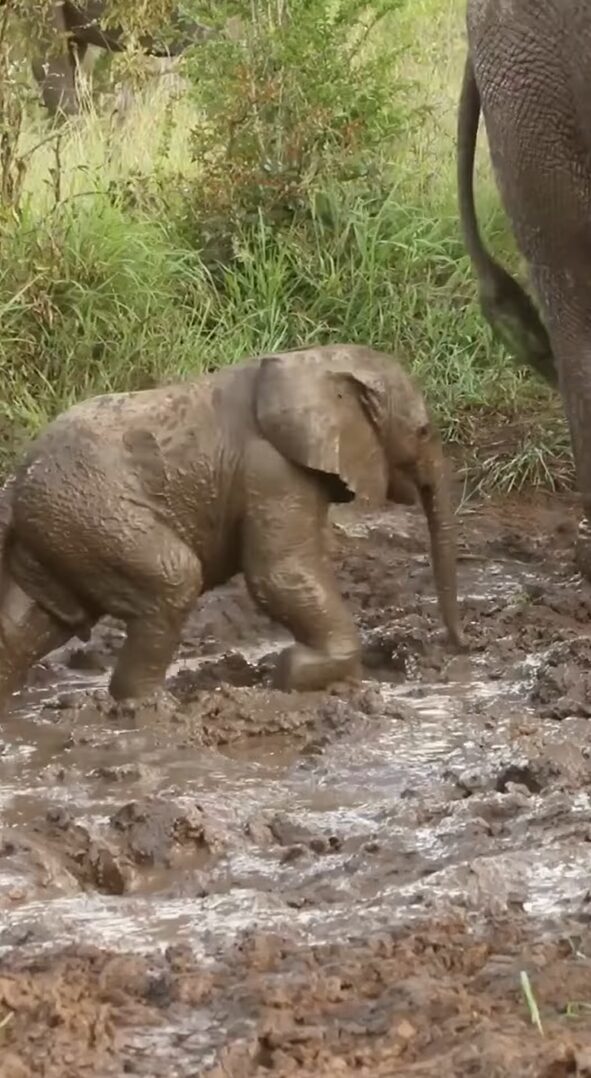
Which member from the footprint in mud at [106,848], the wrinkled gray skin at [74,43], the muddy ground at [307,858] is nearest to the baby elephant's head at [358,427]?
the muddy ground at [307,858]

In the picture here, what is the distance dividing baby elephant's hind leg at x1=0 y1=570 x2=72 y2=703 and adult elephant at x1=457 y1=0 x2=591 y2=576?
4.30 ft

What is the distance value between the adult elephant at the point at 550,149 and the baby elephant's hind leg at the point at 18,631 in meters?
1.31

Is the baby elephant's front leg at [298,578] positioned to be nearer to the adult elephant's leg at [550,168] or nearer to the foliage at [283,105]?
the adult elephant's leg at [550,168]

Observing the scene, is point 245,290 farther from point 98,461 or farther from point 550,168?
point 550,168

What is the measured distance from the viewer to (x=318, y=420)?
400cm

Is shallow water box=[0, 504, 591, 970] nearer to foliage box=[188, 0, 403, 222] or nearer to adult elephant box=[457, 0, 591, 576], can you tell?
adult elephant box=[457, 0, 591, 576]

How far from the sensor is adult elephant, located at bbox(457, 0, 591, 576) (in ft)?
11.3

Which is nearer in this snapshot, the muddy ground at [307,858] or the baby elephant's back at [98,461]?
the muddy ground at [307,858]

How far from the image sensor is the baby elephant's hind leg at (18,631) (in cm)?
407

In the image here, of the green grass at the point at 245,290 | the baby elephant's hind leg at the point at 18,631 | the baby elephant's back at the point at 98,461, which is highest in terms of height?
the baby elephant's back at the point at 98,461

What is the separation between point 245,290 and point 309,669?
3.24 m

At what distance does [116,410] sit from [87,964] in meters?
1.84

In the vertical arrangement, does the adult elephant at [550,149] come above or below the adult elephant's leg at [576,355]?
above

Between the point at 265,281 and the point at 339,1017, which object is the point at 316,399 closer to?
the point at 339,1017
